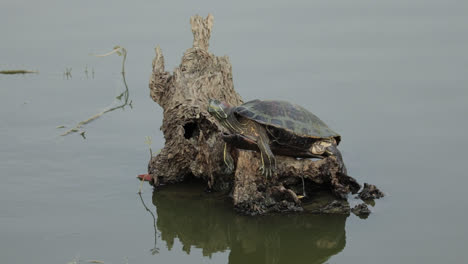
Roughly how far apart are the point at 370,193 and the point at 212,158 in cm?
159

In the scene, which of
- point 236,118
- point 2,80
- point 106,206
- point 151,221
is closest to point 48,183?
point 106,206

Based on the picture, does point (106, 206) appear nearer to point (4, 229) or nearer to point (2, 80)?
point (4, 229)

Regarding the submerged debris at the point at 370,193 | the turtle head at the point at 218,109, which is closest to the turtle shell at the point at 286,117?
the turtle head at the point at 218,109

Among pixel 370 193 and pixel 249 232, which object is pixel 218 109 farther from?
pixel 370 193

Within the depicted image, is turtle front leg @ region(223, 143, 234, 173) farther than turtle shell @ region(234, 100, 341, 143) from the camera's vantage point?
Yes

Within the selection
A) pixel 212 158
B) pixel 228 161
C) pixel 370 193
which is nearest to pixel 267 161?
pixel 228 161

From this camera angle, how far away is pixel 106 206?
675cm

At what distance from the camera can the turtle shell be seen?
6.70 meters

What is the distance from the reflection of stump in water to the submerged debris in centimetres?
45

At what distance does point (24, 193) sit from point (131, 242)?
154 centimetres

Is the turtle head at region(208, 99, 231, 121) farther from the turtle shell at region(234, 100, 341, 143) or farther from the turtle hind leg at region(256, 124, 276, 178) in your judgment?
the turtle hind leg at region(256, 124, 276, 178)

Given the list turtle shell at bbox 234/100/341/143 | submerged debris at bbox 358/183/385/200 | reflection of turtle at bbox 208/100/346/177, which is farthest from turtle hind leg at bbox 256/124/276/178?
submerged debris at bbox 358/183/385/200

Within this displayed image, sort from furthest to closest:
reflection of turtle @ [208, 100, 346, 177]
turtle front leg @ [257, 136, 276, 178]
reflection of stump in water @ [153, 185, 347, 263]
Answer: reflection of turtle @ [208, 100, 346, 177] < turtle front leg @ [257, 136, 276, 178] < reflection of stump in water @ [153, 185, 347, 263]

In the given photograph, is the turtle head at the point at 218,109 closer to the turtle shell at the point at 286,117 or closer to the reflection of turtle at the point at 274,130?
the reflection of turtle at the point at 274,130
